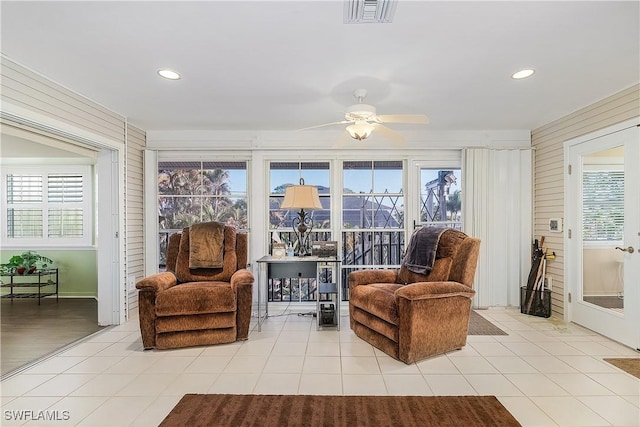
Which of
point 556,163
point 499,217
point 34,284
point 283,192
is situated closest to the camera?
point 556,163

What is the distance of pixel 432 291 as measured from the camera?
117 inches

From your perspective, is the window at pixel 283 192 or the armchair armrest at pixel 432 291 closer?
the armchair armrest at pixel 432 291

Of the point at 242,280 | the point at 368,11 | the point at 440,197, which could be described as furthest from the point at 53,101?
the point at 440,197

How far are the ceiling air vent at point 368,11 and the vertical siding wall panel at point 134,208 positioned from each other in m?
3.44

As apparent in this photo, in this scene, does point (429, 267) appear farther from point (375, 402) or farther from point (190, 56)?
point (190, 56)

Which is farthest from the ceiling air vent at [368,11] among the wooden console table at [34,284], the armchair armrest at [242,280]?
the wooden console table at [34,284]

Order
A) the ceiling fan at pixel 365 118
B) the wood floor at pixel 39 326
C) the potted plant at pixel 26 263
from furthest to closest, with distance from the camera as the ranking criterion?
the potted plant at pixel 26 263 → the wood floor at pixel 39 326 → the ceiling fan at pixel 365 118

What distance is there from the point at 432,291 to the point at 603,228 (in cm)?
215

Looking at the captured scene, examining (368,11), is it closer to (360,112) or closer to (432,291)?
(360,112)

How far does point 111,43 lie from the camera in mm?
2434

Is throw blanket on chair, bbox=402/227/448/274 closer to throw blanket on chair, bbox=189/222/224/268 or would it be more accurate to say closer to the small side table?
the small side table

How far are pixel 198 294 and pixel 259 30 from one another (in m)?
2.26

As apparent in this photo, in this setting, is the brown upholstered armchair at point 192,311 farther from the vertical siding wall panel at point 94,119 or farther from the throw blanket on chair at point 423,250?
the throw blanket on chair at point 423,250

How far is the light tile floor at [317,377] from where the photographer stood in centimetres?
223
